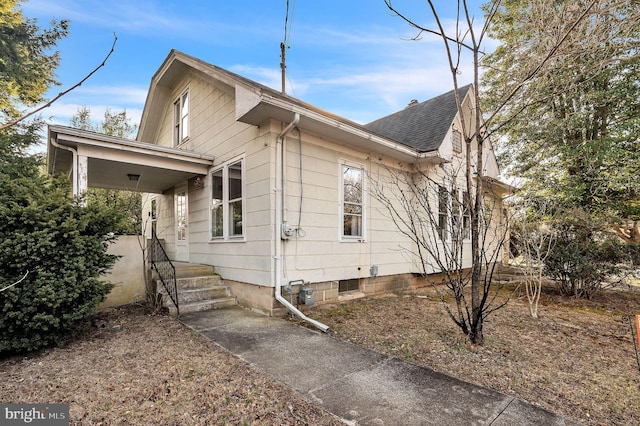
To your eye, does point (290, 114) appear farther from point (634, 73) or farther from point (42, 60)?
point (42, 60)

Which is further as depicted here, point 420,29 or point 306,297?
point 306,297

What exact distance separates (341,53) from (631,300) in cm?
1020

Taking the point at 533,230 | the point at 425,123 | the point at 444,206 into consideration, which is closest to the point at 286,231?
the point at 444,206

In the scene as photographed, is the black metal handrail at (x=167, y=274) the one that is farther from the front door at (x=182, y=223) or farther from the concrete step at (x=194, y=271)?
the front door at (x=182, y=223)

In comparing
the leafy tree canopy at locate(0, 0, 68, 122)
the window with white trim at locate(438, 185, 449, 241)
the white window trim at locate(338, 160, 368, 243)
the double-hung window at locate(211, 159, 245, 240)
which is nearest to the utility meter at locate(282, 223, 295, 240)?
the double-hung window at locate(211, 159, 245, 240)

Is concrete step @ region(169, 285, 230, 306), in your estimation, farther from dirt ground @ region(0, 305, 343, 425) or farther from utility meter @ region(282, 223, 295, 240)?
utility meter @ region(282, 223, 295, 240)

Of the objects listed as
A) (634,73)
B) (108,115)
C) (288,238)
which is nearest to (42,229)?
(288,238)

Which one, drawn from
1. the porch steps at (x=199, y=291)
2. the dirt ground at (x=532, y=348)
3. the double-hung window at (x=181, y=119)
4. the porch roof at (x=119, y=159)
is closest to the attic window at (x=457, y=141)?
the dirt ground at (x=532, y=348)

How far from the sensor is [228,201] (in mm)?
6645

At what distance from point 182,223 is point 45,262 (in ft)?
16.0

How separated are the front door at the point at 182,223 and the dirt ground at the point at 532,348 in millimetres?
4461

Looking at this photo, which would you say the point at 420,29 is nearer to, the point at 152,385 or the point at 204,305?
the point at 152,385

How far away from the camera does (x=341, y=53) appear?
10281mm

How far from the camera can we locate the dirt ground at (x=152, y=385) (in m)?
2.49
